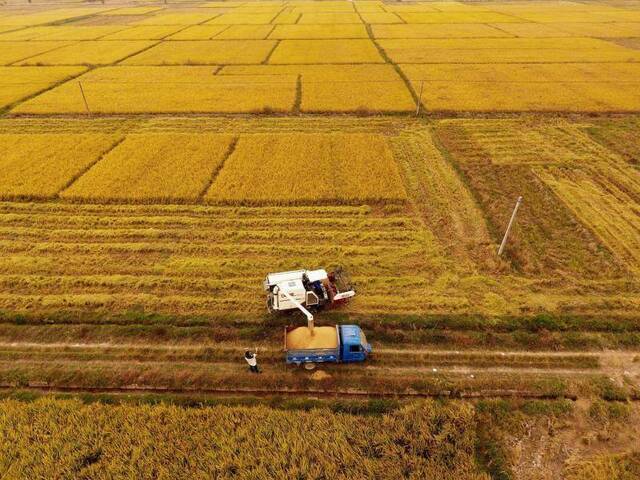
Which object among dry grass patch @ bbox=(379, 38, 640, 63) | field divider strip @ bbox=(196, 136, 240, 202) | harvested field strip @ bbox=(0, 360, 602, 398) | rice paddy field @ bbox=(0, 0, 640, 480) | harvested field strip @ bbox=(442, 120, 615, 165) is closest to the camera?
rice paddy field @ bbox=(0, 0, 640, 480)

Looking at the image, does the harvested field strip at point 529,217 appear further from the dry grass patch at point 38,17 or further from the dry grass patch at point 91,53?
the dry grass patch at point 38,17

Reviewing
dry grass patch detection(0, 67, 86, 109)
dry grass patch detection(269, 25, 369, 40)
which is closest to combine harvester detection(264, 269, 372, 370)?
dry grass patch detection(0, 67, 86, 109)

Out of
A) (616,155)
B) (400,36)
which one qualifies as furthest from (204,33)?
(616,155)

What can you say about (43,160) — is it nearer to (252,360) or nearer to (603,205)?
(252,360)

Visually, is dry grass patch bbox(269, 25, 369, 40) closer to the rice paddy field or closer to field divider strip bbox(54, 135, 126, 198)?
the rice paddy field

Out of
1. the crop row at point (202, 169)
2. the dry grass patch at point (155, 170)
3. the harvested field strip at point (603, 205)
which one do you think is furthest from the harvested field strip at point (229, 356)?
the dry grass patch at point (155, 170)

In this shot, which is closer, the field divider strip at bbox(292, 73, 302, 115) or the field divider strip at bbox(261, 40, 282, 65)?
the field divider strip at bbox(292, 73, 302, 115)
